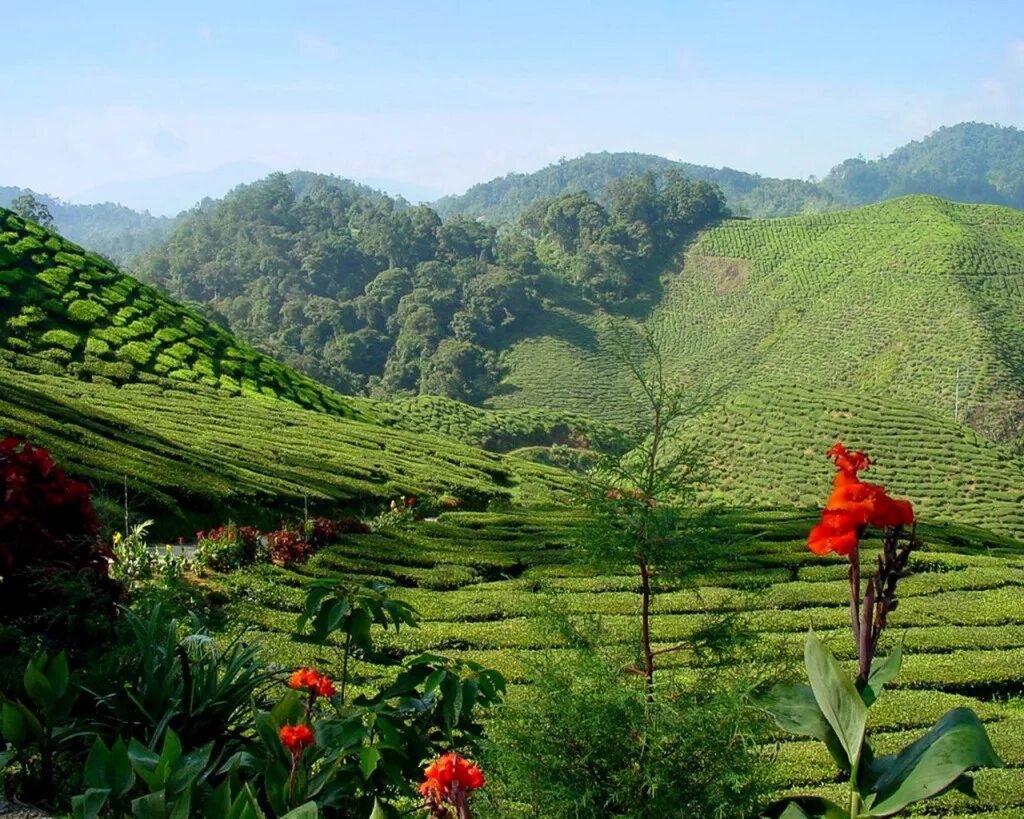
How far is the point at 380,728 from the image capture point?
10.7 feet

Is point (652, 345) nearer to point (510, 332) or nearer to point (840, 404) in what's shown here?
point (840, 404)

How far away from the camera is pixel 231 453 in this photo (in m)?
18.2

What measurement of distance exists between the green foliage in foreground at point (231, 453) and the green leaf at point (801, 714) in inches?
365

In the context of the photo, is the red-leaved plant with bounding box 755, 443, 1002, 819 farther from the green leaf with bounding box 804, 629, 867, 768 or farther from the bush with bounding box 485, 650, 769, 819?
the bush with bounding box 485, 650, 769, 819

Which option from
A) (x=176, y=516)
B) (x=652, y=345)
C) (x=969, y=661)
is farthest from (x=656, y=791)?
(x=176, y=516)

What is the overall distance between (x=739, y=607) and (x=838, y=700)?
257 inches

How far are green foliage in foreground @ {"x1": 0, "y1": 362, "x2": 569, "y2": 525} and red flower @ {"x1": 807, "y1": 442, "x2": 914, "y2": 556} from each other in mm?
9424

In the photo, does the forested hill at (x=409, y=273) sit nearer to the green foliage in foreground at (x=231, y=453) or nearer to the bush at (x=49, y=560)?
the green foliage in foreground at (x=231, y=453)

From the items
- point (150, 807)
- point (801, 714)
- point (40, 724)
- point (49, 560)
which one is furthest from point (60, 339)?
point (801, 714)

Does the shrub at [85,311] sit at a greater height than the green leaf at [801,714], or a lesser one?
lesser

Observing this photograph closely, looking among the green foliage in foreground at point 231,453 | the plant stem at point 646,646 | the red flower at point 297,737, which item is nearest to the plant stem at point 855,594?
the plant stem at point 646,646

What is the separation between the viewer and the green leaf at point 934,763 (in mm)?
2283

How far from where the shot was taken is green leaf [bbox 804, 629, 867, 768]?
7.99ft

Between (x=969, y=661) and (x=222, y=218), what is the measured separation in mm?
103999
